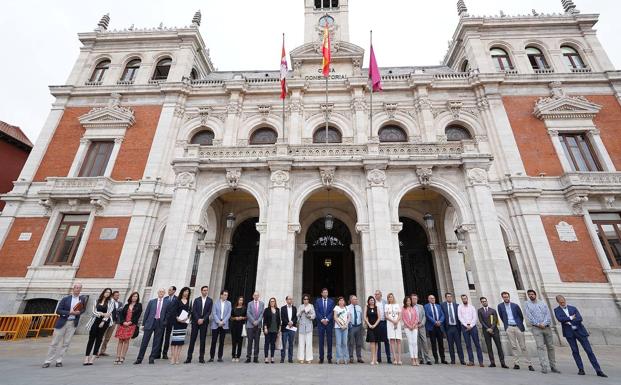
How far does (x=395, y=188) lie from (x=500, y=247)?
13.8 feet

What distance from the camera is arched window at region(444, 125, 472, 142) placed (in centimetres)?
1752

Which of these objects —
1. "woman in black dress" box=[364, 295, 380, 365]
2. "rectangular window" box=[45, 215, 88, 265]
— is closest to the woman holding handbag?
"woman in black dress" box=[364, 295, 380, 365]

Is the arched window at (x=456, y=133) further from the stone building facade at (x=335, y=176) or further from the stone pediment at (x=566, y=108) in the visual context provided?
the stone pediment at (x=566, y=108)

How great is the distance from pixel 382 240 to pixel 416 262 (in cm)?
576

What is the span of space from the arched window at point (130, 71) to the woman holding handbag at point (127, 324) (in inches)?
733

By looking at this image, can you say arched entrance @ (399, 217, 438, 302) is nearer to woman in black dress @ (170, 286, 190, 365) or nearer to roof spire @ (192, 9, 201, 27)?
woman in black dress @ (170, 286, 190, 365)

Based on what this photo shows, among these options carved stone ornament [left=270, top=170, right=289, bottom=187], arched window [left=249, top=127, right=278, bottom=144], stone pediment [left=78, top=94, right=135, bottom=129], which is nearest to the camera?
carved stone ornament [left=270, top=170, right=289, bottom=187]

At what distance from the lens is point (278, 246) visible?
10.6m

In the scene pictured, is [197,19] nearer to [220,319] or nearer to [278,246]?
[278,246]

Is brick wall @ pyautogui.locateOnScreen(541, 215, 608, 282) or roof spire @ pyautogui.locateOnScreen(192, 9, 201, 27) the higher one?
roof spire @ pyautogui.locateOnScreen(192, 9, 201, 27)

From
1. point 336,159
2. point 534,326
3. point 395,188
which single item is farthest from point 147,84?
point 534,326

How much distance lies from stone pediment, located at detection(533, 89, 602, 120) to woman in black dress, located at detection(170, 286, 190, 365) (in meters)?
20.5

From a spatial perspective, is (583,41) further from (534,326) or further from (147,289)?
(147,289)

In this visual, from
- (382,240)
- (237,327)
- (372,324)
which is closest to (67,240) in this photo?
(237,327)
